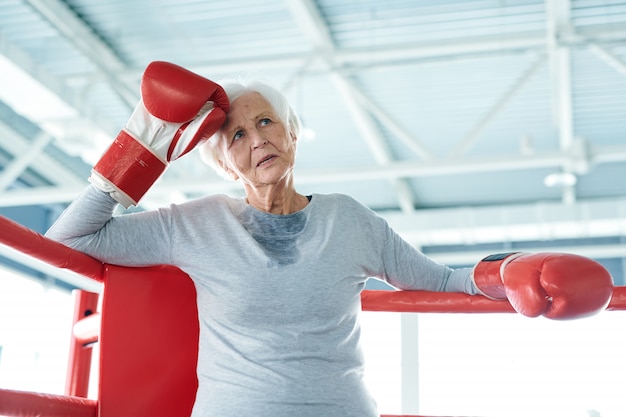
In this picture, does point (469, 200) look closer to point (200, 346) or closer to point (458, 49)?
point (458, 49)

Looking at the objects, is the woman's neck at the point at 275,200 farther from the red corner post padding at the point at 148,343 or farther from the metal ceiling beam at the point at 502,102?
the metal ceiling beam at the point at 502,102

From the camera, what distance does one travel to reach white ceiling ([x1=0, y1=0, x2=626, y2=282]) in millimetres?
4914

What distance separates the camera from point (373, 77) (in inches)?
228

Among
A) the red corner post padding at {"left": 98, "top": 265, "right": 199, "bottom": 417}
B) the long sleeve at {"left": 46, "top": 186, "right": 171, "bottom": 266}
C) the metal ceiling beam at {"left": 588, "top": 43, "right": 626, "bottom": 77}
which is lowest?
the red corner post padding at {"left": 98, "top": 265, "right": 199, "bottom": 417}

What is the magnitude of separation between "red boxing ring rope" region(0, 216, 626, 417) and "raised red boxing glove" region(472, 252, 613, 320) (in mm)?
186

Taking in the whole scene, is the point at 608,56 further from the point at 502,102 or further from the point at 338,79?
the point at 338,79

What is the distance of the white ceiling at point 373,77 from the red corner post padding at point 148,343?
11.7 feet

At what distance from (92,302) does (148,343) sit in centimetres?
37

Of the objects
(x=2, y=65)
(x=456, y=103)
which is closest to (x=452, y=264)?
(x=456, y=103)

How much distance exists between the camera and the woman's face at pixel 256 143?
61.1 inches

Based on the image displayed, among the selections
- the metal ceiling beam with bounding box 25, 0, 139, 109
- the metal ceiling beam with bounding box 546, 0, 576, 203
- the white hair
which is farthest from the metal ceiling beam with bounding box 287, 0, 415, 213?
the white hair

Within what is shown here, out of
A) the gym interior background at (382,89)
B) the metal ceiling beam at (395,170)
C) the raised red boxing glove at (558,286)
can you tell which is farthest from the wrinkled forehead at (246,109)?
the metal ceiling beam at (395,170)

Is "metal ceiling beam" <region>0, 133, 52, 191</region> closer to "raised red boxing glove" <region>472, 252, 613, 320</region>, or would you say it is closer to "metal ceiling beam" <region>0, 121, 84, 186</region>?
"metal ceiling beam" <region>0, 121, 84, 186</region>

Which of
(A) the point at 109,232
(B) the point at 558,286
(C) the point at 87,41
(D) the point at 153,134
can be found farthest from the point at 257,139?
(C) the point at 87,41
